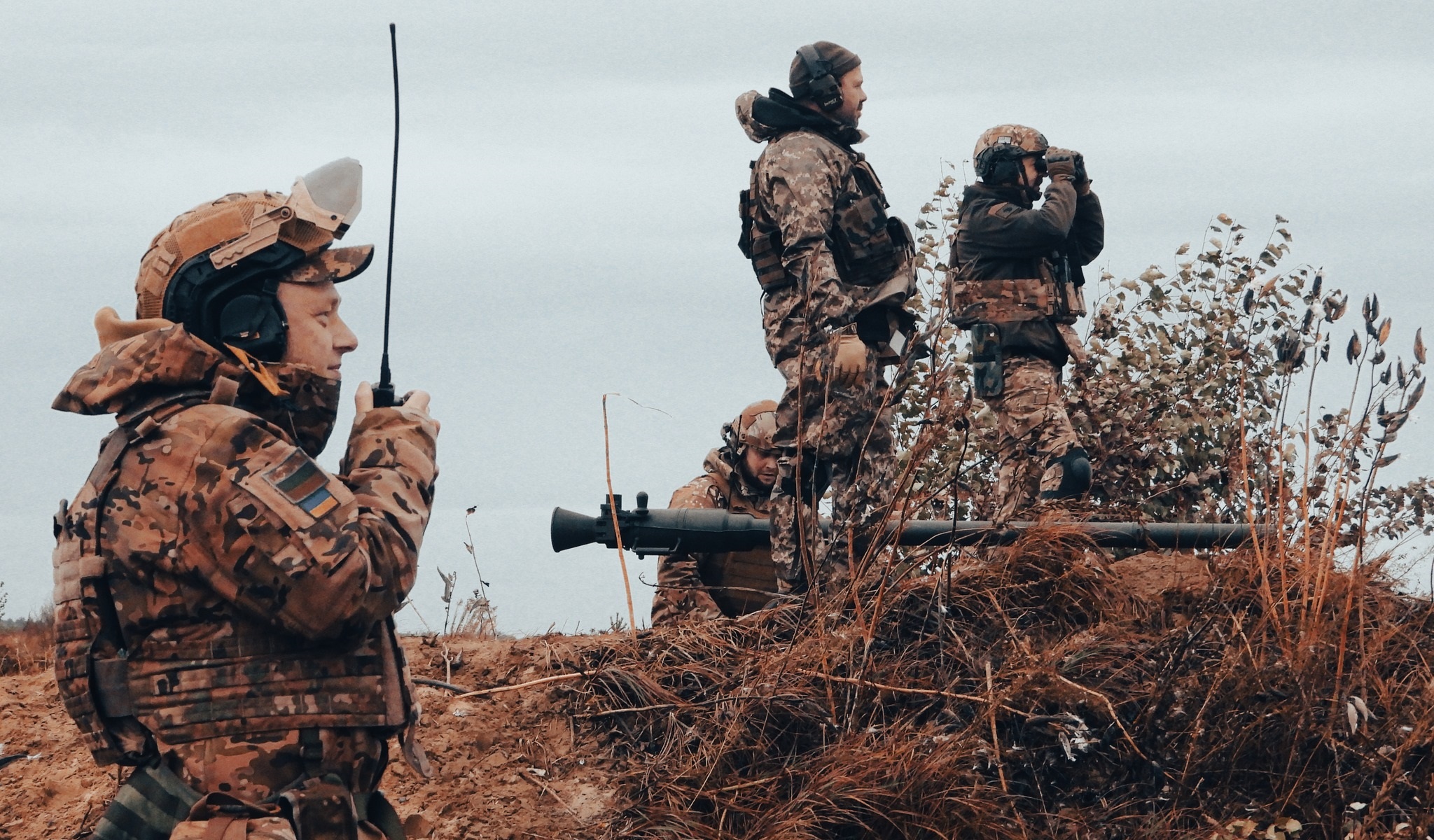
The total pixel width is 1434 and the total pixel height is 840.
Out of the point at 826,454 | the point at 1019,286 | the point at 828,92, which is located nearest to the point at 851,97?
the point at 828,92

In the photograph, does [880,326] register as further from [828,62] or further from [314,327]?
[314,327]

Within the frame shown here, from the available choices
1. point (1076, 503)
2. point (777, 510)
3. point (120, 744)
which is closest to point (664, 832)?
point (777, 510)

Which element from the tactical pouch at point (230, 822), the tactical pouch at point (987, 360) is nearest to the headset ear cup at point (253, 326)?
the tactical pouch at point (230, 822)

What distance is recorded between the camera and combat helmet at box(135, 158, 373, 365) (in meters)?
3.13

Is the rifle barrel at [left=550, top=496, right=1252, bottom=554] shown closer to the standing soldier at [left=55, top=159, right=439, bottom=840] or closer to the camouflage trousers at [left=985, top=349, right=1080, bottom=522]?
the camouflage trousers at [left=985, top=349, right=1080, bottom=522]

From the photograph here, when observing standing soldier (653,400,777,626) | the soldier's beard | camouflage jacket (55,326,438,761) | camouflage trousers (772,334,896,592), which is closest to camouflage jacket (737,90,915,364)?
camouflage trousers (772,334,896,592)

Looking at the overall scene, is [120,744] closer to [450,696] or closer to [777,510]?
[450,696]

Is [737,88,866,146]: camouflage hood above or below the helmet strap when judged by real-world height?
above

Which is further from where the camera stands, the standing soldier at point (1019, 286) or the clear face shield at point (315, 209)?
the standing soldier at point (1019, 286)

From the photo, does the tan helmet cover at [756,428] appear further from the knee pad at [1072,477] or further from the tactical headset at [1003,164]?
the tactical headset at [1003,164]

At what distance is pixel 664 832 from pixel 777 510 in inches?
62.9

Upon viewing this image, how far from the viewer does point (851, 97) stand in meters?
6.34

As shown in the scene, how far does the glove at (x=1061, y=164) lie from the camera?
764 centimetres

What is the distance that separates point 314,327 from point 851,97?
354 cm
